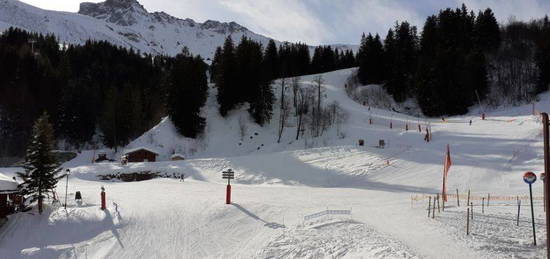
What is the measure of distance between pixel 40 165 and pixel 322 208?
1421 cm

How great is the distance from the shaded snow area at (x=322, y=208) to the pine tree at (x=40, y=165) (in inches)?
47.5

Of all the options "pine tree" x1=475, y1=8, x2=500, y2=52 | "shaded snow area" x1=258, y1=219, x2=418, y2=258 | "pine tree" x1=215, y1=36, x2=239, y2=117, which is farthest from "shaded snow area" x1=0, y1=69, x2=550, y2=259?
"pine tree" x1=475, y1=8, x2=500, y2=52

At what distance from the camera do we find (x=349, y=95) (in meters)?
66.3

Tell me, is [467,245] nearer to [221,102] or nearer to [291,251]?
[291,251]

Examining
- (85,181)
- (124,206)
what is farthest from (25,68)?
(124,206)

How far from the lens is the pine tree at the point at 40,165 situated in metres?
19.5

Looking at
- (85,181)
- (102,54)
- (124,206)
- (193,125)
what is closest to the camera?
(124,206)

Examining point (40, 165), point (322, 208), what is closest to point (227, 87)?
point (40, 165)

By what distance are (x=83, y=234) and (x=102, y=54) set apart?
70.1 metres

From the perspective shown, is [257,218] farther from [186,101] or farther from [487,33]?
[487,33]

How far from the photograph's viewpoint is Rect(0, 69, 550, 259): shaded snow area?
40.7 ft

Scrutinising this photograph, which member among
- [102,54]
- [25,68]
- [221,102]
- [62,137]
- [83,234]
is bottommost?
[83,234]

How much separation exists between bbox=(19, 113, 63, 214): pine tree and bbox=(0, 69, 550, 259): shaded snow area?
47.5 inches

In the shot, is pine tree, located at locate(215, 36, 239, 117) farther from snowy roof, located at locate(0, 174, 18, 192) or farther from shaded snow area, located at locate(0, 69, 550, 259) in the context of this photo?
snowy roof, located at locate(0, 174, 18, 192)
